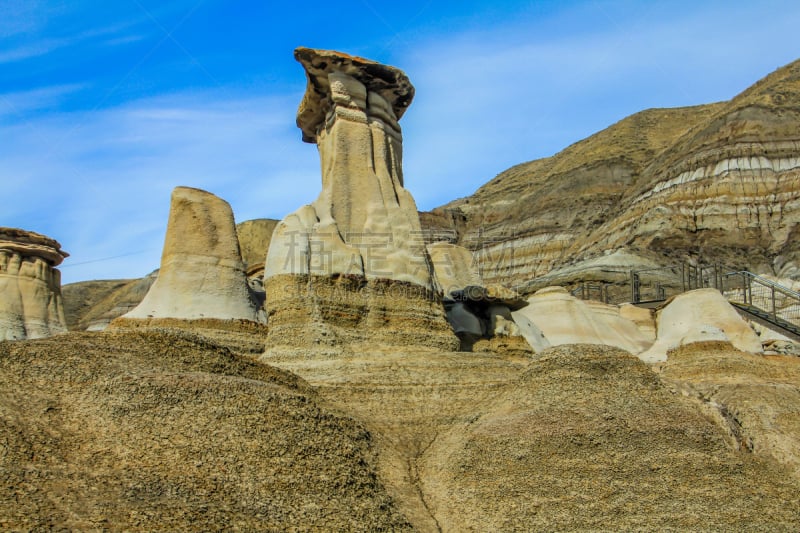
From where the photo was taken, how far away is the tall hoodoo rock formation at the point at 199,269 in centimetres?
2341

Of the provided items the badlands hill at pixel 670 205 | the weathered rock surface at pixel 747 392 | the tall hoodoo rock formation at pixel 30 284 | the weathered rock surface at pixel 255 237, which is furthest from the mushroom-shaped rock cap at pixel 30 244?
the badlands hill at pixel 670 205

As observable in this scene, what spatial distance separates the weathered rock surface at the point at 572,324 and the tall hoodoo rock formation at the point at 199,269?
883 centimetres

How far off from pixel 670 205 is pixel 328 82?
4590 cm

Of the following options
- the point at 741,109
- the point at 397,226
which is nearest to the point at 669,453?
the point at 397,226

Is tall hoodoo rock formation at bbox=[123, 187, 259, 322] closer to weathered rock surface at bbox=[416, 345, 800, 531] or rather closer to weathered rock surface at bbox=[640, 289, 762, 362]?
weathered rock surface at bbox=[416, 345, 800, 531]

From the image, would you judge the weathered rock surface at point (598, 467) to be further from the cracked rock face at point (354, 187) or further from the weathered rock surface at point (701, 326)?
the weathered rock surface at point (701, 326)

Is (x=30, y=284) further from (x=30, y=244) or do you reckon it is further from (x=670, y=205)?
(x=670, y=205)

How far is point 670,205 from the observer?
6412cm

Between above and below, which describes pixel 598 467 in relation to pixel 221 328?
below

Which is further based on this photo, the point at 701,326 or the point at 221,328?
the point at 701,326

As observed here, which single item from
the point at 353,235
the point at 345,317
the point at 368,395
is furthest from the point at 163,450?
the point at 353,235

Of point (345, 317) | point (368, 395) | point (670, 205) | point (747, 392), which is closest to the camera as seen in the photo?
point (368, 395)

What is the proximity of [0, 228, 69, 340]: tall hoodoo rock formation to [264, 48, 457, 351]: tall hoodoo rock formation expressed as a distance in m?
13.3

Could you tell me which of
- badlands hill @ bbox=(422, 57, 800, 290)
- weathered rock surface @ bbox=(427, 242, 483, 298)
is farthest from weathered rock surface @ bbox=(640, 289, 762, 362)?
badlands hill @ bbox=(422, 57, 800, 290)
